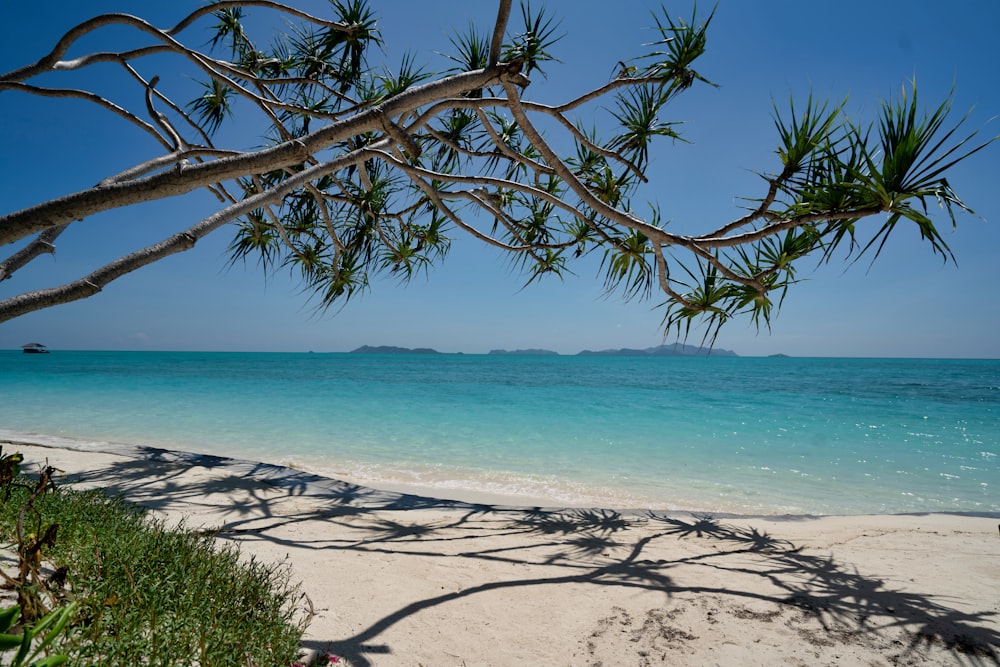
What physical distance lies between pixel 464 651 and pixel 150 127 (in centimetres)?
396

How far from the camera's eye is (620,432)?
35.4 feet

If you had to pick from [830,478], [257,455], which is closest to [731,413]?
[830,478]

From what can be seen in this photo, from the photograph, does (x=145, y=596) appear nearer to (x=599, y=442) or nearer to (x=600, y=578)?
(x=600, y=578)

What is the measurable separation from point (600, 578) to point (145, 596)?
2.29m

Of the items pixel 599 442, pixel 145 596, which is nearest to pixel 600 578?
pixel 145 596

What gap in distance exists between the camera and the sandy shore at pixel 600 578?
220cm

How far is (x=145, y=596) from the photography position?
1637 mm

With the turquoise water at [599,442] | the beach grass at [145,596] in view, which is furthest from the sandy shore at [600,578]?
the turquoise water at [599,442]

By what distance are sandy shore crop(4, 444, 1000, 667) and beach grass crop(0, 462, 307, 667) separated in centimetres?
39

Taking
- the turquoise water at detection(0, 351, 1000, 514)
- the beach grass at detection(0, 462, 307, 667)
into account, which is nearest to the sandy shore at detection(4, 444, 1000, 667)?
the beach grass at detection(0, 462, 307, 667)

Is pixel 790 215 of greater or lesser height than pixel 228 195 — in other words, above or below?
below

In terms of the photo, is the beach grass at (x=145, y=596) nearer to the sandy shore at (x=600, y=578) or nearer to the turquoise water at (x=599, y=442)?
the sandy shore at (x=600, y=578)

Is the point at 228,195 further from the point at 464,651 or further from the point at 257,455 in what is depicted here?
the point at 257,455

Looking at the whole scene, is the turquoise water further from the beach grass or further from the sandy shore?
the beach grass
